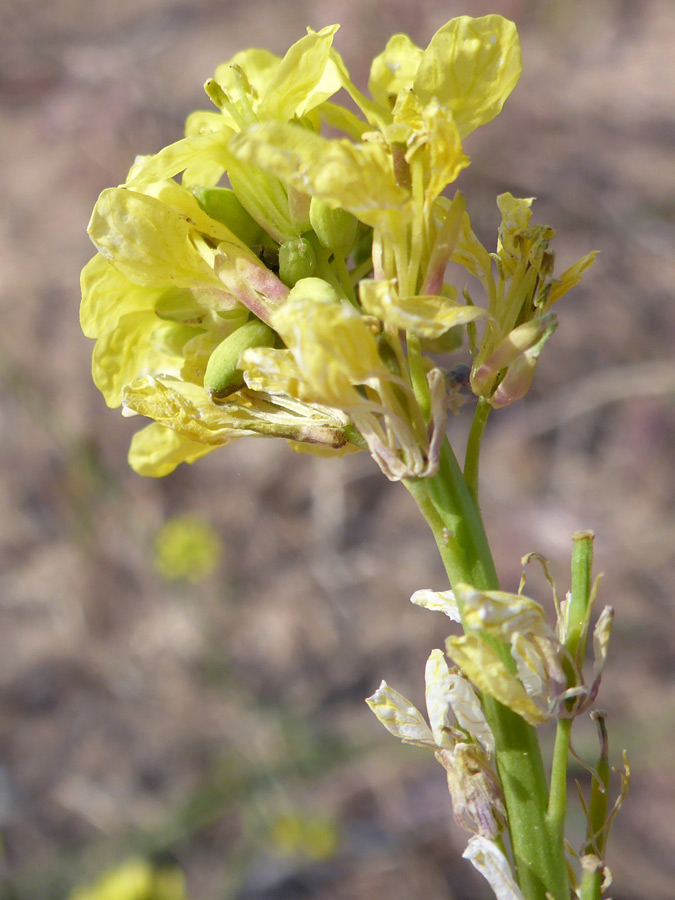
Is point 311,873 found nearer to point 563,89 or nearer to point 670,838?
point 670,838

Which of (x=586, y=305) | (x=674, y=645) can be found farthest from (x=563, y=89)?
(x=674, y=645)

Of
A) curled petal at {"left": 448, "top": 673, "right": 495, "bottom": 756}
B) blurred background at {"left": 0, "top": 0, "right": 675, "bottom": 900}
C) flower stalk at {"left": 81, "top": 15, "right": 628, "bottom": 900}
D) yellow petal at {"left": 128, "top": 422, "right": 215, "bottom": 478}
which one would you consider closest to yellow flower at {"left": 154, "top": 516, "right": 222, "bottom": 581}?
blurred background at {"left": 0, "top": 0, "right": 675, "bottom": 900}

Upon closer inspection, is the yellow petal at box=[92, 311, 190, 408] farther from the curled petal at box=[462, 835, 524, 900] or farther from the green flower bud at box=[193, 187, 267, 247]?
the curled petal at box=[462, 835, 524, 900]

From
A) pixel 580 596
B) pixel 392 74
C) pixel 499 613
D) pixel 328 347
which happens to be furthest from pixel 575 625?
pixel 392 74

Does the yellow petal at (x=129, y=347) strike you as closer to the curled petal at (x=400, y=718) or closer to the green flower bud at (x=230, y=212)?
the green flower bud at (x=230, y=212)

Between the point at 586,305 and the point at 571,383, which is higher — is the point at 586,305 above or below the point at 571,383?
above

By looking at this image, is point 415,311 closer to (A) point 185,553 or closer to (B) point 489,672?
(B) point 489,672
